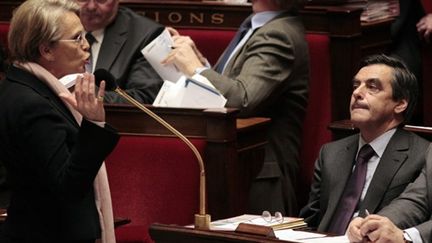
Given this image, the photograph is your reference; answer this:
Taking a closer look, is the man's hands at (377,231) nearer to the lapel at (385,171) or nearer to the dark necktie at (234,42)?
the lapel at (385,171)

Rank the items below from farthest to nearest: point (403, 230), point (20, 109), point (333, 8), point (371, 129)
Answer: point (333, 8) < point (371, 129) < point (403, 230) < point (20, 109)

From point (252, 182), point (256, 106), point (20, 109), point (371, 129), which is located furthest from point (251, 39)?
point (20, 109)

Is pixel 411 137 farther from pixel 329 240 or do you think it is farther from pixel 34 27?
pixel 34 27

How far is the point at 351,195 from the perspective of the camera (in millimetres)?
3287

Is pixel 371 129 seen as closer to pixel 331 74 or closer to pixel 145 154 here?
pixel 145 154

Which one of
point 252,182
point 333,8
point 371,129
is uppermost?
point 333,8

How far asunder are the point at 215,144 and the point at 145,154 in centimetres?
24

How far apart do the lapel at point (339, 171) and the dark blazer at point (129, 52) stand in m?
1.10

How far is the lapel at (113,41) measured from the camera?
174 inches

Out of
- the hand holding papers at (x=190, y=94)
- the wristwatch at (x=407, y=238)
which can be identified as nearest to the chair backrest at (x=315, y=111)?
the hand holding papers at (x=190, y=94)

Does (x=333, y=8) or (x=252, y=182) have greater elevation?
(x=333, y=8)

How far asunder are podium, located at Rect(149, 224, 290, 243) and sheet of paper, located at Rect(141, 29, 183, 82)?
1.40 m

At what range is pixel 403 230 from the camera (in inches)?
116

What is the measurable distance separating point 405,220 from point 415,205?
2.2 inches
